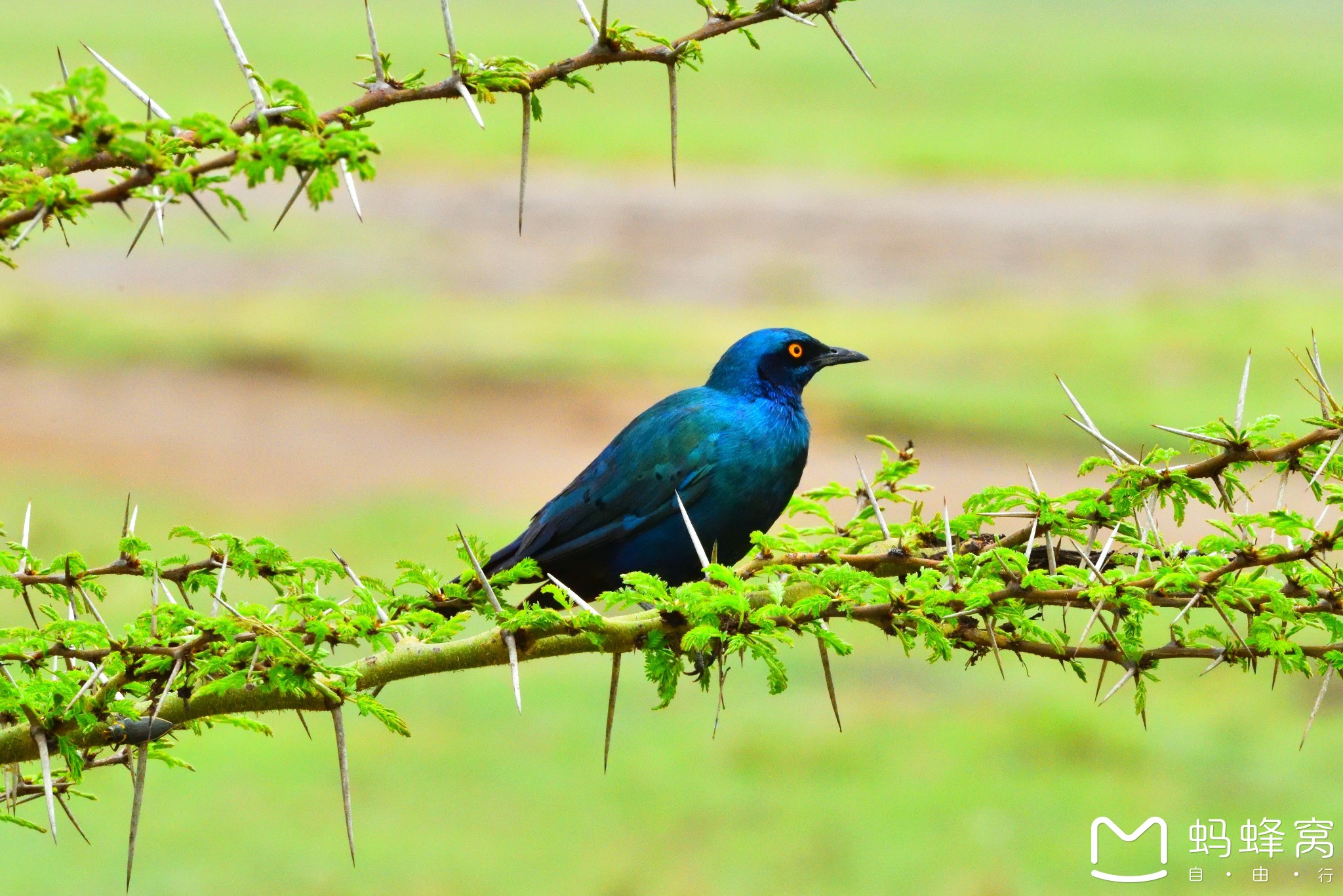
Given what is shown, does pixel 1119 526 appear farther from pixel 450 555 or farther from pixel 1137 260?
pixel 1137 260

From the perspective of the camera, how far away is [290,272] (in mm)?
19188

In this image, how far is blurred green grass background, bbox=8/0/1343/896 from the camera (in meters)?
8.01

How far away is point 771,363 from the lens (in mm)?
4641

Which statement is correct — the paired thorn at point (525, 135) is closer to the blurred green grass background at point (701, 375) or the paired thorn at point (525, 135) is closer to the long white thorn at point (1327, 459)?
the long white thorn at point (1327, 459)

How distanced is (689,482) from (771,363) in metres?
0.51

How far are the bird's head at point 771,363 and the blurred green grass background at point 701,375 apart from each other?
366cm

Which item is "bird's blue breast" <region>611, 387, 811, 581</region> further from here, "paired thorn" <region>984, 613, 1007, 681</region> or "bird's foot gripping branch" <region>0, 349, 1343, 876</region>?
"paired thorn" <region>984, 613, 1007, 681</region>

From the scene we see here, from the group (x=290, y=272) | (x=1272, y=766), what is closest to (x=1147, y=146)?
(x=290, y=272)

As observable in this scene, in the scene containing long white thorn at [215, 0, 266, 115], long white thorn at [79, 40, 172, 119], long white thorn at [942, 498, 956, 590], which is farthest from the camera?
long white thorn at [942, 498, 956, 590]

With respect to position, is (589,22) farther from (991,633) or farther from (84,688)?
(84,688)

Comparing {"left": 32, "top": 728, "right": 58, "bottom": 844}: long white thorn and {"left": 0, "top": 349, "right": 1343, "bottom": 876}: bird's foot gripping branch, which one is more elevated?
{"left": 0, "top": 349, "right": 1343, "bottom": 876}: bird's foot gripping branch

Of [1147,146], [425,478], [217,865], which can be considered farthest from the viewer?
[1147,146]

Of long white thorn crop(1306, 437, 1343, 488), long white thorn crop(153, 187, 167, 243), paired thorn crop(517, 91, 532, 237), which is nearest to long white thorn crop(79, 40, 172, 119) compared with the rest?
long white thorn crop(153, 187, 167, 243)

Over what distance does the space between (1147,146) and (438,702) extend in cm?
1879
